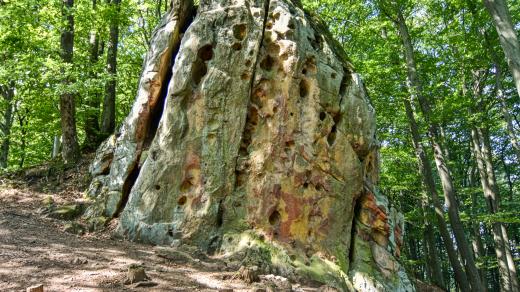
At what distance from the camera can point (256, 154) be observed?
7547 mm

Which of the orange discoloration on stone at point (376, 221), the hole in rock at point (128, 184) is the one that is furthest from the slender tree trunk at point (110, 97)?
the orange discoloration on stone at point (376, 221)

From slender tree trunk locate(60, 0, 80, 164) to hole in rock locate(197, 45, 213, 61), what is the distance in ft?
14.9

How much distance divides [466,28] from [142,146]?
1456 centimetres

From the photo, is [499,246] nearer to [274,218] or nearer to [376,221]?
[376,221]

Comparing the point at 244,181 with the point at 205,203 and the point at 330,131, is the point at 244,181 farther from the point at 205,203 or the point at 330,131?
the point at 330,131

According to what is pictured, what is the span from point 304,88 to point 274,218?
9.12 ft

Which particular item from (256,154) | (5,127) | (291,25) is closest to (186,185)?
(256,154)

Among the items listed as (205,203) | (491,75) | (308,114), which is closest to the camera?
(205,203)

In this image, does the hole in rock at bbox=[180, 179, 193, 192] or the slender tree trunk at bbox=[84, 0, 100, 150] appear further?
the slender tree trunk at bbox=[84, 0, 100, 150]

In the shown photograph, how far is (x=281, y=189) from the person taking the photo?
7395 millimetres

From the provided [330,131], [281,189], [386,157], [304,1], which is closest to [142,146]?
[281,189]

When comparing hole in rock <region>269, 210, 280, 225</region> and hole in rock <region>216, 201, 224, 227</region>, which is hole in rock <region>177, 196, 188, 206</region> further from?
hole in rock <region>269, 210, 280, 225</region>

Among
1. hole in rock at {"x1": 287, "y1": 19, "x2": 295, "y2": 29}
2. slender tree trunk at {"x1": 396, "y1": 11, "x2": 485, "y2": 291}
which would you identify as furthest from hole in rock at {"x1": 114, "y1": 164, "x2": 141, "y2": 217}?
slender tree trunk at {"x1": 396, "y1": 11, "x2": 485, "y2": 291}

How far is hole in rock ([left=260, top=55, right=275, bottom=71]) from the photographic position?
8.06 m
